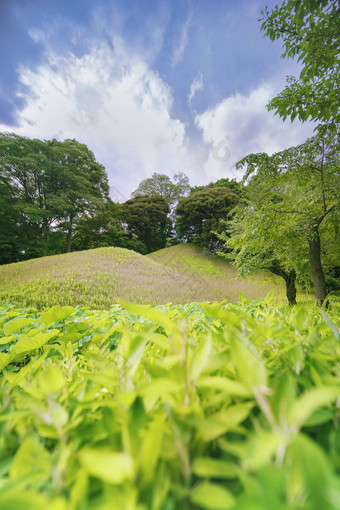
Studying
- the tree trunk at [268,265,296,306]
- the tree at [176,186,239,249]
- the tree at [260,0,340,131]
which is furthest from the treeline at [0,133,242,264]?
the tree at [260,0,340,131]

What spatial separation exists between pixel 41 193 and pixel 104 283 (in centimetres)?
1237

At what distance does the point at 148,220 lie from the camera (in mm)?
18766

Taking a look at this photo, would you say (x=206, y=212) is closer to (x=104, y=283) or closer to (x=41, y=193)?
(x=104, y=283)

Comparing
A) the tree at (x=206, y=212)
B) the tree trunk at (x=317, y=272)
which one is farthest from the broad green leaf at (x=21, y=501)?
the tree at (x=206, y=212)

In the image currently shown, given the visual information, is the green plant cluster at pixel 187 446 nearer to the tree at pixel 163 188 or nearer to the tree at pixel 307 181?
the tree at pixel 307 181

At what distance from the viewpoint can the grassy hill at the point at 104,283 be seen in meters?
5.43

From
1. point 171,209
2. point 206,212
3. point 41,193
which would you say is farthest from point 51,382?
point 171,209

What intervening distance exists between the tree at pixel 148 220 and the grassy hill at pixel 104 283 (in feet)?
25.9

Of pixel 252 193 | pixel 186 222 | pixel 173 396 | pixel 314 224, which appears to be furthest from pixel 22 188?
pixel 173 396

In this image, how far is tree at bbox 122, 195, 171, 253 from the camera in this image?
61.3 feet

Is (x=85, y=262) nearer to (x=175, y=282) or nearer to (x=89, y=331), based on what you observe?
(x=175, y=282)

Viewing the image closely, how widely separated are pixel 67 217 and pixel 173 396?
17.4m

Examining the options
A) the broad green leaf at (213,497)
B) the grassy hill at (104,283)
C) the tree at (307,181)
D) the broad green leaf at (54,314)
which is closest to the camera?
the broad green leaf at (213,497)

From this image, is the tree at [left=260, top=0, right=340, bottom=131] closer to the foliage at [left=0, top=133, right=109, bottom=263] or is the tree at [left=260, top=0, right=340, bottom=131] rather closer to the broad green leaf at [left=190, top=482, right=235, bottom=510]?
the broad green leaf at [left=190, top=482, right=235, bottom=510]
